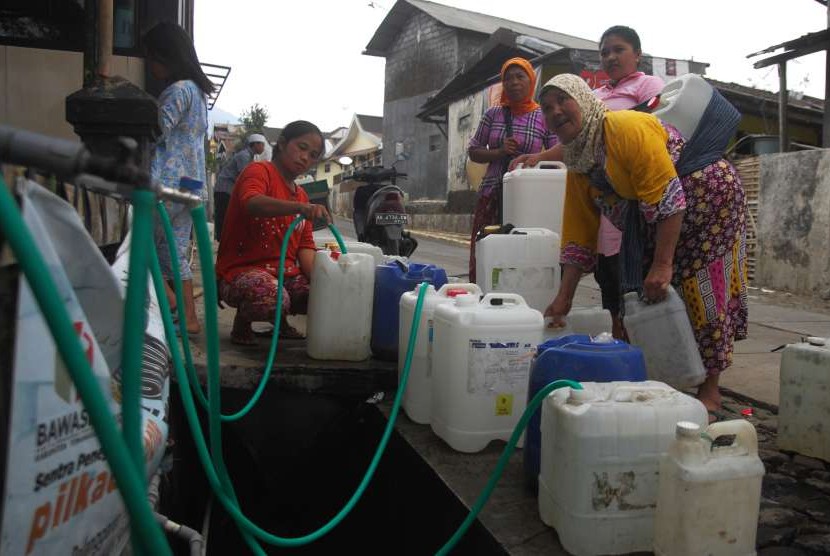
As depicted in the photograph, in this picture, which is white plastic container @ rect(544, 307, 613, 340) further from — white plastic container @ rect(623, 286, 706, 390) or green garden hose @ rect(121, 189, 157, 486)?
green garden hose @ rect(121, 189, 157, 486)

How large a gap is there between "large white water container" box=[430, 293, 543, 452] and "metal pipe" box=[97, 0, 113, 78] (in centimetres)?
214

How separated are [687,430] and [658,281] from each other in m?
1.23

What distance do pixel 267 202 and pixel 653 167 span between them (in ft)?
5.95

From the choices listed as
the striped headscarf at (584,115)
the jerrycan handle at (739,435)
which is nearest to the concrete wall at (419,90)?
the striped headscarf at (584,115)

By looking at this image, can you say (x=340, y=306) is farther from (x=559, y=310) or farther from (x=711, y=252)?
(x=711, y=252)

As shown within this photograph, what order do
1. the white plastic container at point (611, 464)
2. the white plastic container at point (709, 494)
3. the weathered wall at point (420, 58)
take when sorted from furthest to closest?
the weathered wall at point (420, 58) → the white plastic container at point (611, 464) → the white plastic container at point (709, 494)

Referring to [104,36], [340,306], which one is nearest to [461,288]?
[340,306]

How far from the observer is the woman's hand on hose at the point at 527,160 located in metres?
4.09

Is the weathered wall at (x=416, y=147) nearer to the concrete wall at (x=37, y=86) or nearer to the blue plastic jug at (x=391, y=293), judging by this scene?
the concrete wall at (x=37, y=86)

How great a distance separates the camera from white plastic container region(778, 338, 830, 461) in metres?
2.48

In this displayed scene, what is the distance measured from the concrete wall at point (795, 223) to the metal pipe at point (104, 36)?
7.52 metres

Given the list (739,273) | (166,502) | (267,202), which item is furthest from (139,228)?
(739,273)

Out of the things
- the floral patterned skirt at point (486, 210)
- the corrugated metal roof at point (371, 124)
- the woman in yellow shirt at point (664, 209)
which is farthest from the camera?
the corrugated metal roof at point (371, 124)

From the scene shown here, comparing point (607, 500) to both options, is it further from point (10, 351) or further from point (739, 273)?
point (739, 273)
